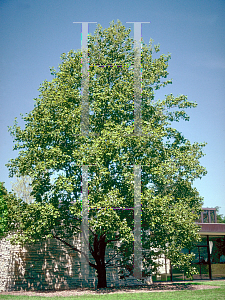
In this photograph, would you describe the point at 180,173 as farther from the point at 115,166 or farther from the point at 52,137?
the point at 52,137

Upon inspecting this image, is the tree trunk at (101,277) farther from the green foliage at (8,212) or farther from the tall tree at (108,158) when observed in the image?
the green foliage at (8,212)

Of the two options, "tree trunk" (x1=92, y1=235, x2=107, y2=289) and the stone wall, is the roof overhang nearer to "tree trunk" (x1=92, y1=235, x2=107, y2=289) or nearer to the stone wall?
the stone wall

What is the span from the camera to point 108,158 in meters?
14.3

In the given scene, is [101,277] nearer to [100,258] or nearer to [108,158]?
[100,258]

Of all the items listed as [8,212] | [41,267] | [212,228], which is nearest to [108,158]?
[8,212]

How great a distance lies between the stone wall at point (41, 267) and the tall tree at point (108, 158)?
8.25 ft

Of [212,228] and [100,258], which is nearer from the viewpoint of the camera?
[100,258]

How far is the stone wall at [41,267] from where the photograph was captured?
17516mm

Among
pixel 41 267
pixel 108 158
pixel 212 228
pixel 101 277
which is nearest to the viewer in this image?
pixel 108 158

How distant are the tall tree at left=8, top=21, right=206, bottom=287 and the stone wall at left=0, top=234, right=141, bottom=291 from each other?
Result: 2.51m

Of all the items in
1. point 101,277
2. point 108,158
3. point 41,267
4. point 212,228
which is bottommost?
point 101,277

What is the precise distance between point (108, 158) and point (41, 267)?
26.7 ft

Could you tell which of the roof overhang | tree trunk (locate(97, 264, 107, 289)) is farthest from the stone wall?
the roof overhang

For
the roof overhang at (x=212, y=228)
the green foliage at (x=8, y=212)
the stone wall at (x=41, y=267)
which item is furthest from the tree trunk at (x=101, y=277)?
the roof overhang at (x=212, y=228)
